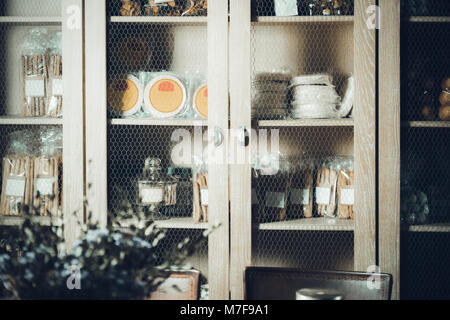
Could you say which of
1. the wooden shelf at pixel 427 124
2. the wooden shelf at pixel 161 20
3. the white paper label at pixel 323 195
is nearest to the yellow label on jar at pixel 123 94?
the wooden shelf at pixel 161 20

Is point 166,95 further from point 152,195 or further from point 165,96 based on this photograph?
point 152,195

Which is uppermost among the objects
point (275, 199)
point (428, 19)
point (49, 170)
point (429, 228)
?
point (428, 19)

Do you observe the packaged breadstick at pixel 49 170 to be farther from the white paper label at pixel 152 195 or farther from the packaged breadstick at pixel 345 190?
the packaged breadstick at pixel 345 190

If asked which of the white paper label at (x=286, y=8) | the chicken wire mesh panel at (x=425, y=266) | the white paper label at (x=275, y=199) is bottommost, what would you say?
the chicken wire mesh panel at (x=425, y=266)

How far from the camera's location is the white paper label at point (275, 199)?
4.65 ft

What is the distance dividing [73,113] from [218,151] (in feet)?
1.74

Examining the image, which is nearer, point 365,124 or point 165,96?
point 365,124

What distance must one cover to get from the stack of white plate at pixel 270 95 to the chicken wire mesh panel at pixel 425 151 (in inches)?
16.7

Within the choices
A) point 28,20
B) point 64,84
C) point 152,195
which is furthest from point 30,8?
point 152,195

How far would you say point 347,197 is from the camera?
1.42 m

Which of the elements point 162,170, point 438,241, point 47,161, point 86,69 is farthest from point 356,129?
point 47,161

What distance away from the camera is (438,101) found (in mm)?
1422

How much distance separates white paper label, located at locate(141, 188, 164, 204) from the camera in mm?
1420

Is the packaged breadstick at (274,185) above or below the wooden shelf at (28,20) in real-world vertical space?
below
